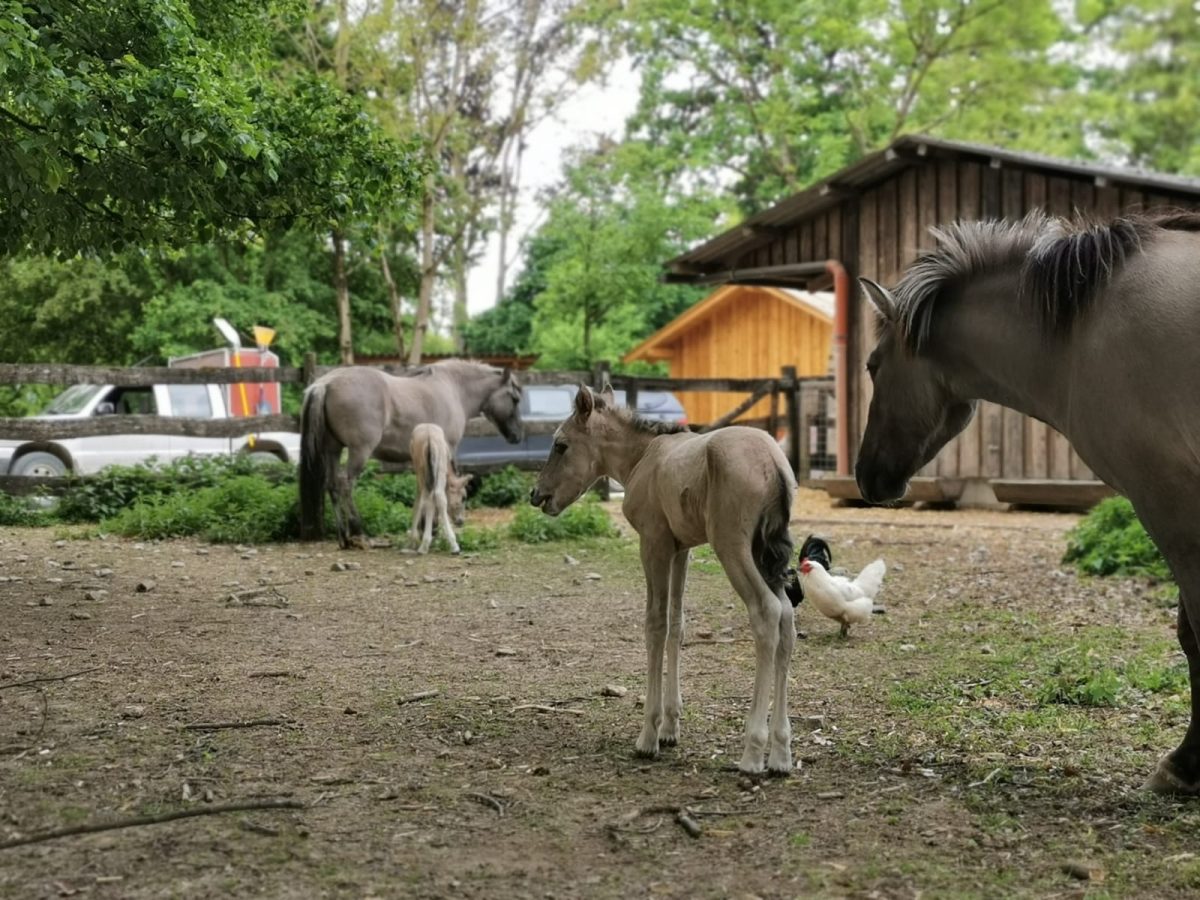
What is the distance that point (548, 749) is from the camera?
15.8 feet

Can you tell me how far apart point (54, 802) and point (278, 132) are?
15.6 feet

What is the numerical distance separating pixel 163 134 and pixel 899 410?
13.7 ft

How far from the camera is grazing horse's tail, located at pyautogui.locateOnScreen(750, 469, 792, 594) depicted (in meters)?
4.66

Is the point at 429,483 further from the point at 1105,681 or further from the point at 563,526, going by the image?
the point at 1105,681

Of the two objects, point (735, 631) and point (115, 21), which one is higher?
point (115, 21)

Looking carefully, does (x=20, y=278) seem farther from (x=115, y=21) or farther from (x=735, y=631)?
(x=735, y=631)

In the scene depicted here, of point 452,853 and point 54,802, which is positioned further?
point 54,802

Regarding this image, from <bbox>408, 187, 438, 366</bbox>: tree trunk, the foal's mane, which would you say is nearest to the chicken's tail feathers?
the foal's mane

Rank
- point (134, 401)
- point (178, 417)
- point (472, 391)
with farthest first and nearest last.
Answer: point (134, 401)
point (178, 417)
point (472, 391)

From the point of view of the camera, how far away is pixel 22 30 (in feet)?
16.6

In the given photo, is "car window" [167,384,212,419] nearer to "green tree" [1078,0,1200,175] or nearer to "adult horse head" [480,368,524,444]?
"adult horse head" [480,368,524,444]

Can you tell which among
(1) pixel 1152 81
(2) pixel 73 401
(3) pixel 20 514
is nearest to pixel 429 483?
(3) pixel 20 514

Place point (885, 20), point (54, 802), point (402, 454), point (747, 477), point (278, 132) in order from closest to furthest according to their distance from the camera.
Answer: point (54, 802), point (747, 477), point (278, 132), point (402, 454), point (885, 20)

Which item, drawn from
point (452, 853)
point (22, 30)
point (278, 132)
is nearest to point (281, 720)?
point (452, 853)
